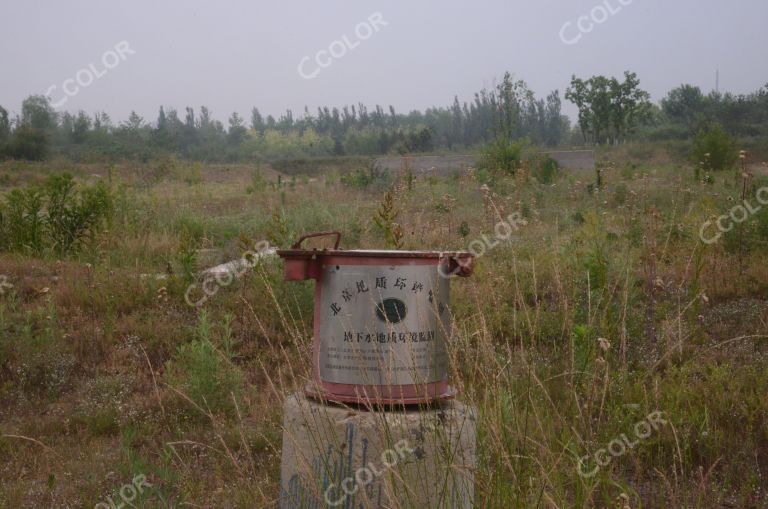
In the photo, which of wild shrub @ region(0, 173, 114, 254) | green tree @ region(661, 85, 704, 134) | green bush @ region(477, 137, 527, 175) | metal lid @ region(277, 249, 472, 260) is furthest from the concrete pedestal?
green tree @ region(661, 85, 704, 134)

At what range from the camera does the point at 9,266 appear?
6.78 m

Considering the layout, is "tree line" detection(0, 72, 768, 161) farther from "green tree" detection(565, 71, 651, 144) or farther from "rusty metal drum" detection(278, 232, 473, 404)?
"rusty metal drum" detection(278, 232, 473, 404)

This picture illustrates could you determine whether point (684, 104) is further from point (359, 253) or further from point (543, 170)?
point (359, 253)

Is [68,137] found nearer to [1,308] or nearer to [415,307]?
[1,308]

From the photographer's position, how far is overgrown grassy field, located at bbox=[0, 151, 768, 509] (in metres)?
2.83

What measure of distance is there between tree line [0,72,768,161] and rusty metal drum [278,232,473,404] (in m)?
14.4

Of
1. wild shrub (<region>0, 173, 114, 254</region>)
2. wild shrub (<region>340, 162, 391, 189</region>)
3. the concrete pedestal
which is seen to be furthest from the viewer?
wild shrub (<region>340, 162, 391, 189</region>)

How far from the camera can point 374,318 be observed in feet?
8.41

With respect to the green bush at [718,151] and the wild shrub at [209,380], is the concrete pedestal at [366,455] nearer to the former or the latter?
the wild shrub at [209,380]

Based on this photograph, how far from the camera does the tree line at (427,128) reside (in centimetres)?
3406

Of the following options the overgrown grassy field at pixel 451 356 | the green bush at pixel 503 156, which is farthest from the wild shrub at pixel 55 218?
the green bush at pixel 503 156

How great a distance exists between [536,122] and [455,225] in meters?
53.9

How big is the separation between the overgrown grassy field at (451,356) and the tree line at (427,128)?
10690 mm

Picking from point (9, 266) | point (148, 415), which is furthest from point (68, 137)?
point (148, 415)
